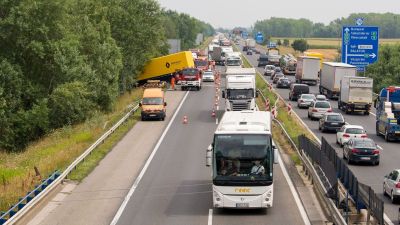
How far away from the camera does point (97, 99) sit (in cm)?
6225

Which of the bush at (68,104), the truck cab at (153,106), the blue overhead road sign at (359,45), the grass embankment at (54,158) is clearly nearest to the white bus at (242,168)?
the grass embankment at (54,158)

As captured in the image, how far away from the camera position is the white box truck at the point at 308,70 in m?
84.4

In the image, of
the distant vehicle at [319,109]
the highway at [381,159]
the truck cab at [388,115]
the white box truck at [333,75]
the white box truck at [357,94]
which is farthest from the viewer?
the white box truck at [333,75]

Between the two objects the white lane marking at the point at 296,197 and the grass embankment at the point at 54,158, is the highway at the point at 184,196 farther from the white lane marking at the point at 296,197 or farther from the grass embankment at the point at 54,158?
the grass embankment at the point at 54,158

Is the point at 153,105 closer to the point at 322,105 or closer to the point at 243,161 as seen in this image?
the point at 322,105

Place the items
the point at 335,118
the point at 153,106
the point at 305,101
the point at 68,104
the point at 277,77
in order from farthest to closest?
the point at 277,77 → the point at 305,101 → the point at 68,104 → the point at 153,106 → the point at 335,118

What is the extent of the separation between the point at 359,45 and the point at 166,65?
96.7ft

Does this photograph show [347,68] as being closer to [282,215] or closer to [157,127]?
[157,127]

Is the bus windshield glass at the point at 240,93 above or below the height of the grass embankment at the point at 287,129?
above

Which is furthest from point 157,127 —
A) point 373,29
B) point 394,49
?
point 394,49

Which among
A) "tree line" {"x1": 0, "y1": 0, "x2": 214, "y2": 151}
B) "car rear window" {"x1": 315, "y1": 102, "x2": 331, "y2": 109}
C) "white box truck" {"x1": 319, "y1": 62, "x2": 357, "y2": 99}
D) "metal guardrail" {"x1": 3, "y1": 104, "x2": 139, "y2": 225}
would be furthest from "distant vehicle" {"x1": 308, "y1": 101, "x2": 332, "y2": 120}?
"tree line" {"x1": 0, "y1": 0, "x2": 214, "y2": 151}

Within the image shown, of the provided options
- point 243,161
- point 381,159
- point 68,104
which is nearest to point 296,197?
point 243,161

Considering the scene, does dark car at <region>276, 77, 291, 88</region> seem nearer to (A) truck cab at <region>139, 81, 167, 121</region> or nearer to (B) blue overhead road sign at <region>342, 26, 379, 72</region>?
(B) blue overhead road sign at <region>342, 26, 379, 72</region>

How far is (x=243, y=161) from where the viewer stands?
22.6m
